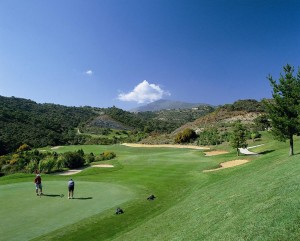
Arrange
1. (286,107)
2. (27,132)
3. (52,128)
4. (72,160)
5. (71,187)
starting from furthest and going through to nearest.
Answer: (52,128) < (27,132) < (72,160) < (286,107) < (71,187)

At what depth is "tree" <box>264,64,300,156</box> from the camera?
2723 cm

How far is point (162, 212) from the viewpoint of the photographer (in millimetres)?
19750

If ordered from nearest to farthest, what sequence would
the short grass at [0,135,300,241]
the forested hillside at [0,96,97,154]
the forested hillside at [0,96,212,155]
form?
the short grass at [0,135,300,241]
the forested hillside at [0,96,97,154]
the forested hillside at [0,96,212,155]

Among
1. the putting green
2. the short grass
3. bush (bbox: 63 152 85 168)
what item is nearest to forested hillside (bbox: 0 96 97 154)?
bush (bbox: 63 152 85 168)

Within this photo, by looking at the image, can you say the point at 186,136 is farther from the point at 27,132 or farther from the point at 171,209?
the point at 171,209

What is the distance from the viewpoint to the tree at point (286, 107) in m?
27.2

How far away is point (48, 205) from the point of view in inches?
843

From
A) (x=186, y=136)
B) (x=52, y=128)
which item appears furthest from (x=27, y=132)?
(x=186, y=136)

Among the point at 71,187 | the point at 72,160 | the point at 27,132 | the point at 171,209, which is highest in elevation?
the point at 27,132

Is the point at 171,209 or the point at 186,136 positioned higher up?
the point at 186,136

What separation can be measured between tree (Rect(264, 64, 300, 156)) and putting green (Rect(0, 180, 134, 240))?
1393 cm

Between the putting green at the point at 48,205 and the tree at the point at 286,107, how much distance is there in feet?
45.7

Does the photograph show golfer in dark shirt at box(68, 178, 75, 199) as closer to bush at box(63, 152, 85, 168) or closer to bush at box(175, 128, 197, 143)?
bush at box(63, 152, 85, 168)

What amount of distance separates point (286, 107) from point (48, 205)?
20452 mm
